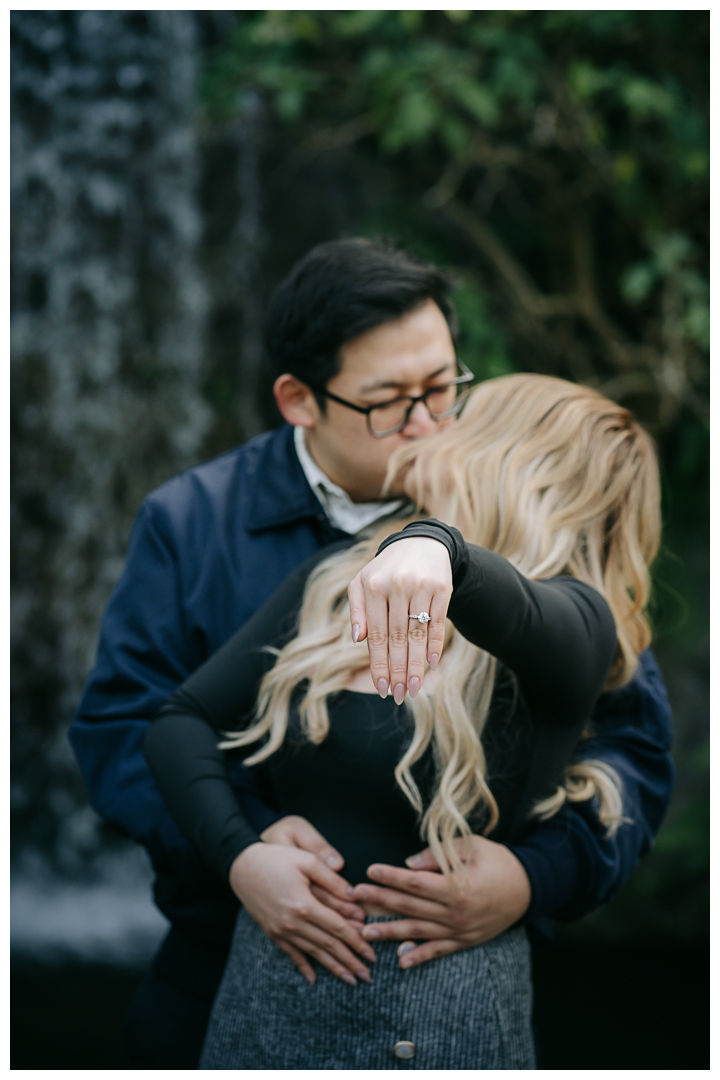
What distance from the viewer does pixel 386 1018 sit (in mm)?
1193

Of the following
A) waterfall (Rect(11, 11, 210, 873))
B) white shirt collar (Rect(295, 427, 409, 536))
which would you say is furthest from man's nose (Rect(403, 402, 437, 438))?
waterfall (Rect(11, 11, 210, 873))

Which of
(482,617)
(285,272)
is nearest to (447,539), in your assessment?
(482,617)

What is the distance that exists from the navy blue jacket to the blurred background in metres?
2.12

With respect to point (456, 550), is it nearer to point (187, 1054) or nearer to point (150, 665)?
point (150, 665)

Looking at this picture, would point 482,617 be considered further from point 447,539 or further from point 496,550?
point 496,550

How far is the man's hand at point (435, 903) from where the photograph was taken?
47.9 inches

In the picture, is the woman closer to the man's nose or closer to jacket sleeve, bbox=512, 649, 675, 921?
jacket sleeve, bbox=512, 649, 675, 921

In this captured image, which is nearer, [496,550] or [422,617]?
[422,617]

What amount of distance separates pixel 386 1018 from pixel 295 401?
3.68 feet

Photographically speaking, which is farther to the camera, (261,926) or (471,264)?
(471,264)

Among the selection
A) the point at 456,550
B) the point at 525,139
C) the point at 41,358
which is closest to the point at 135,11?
the point at 41,358

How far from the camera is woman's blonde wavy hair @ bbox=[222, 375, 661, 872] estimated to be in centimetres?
122

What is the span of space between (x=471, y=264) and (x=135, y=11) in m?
2.05

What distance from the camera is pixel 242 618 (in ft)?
5.46
